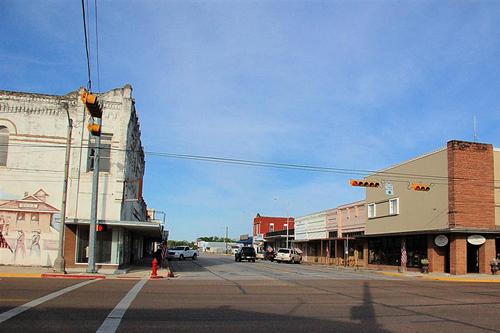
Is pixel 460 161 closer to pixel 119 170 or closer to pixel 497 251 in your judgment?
pixel 497 251

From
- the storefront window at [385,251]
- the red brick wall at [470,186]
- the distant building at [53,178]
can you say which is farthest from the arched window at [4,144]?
the storefront window at [385,251]

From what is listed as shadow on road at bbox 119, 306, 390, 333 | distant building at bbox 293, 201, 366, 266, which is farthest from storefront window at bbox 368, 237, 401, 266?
shadow on road at bbox 119, 306, 390, 333

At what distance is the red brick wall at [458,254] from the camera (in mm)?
34844

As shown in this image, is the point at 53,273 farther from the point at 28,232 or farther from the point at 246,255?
the point at 246,255

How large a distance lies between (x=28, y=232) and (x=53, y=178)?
130 inches

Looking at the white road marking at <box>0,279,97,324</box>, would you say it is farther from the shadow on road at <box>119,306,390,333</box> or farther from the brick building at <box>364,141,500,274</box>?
the brick building at <box>364,141,500,274</box>

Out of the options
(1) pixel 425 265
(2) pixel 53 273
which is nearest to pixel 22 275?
(2) pixel 53 273

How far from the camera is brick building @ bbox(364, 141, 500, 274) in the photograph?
35469 mm

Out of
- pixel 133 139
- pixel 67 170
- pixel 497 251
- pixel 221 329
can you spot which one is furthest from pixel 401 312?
pixel 497 251

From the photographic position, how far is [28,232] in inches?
1135

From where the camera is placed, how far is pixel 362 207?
5219cm

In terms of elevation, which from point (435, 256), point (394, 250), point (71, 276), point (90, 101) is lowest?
point (71, 276)

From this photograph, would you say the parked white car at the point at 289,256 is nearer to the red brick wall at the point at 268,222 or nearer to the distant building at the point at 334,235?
the distant building at the point at 334,235

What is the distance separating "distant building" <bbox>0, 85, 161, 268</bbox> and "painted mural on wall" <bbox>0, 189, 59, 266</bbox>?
0.15 ft
